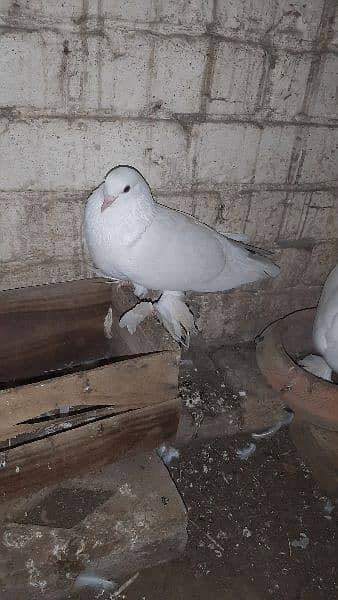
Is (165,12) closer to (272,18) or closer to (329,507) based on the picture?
(272,18)

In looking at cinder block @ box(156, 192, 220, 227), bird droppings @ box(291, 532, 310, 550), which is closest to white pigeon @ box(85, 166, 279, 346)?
cinder block @ box(156, 192, 220, 227)

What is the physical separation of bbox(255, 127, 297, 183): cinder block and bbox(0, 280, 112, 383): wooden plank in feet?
3.17

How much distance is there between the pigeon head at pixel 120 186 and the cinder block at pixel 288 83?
2.70 ft

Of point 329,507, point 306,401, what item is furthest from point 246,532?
point 306,401

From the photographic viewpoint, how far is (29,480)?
4.57ft

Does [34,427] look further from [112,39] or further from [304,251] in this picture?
[304,251]

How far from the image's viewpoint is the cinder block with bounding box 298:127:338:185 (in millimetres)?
2225

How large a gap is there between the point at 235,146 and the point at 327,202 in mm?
632

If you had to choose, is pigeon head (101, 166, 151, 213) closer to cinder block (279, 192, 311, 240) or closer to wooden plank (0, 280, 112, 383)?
wooden plank (0, 280, 112, 383)

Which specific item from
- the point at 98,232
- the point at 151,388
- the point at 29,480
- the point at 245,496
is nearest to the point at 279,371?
the point at 245,496

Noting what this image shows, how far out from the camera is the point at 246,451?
7.16ft

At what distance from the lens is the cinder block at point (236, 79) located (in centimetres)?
191

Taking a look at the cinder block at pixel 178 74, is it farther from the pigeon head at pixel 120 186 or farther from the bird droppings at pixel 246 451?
the bird droppings at pixel 246 451

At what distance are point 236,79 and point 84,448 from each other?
1578mm
